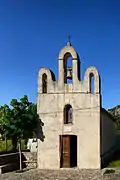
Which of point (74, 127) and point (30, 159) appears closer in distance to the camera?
point (74, 127)

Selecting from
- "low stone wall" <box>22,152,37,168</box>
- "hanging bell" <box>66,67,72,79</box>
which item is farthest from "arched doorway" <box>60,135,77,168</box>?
"hanging bell" <box>66,67,72,79</box>

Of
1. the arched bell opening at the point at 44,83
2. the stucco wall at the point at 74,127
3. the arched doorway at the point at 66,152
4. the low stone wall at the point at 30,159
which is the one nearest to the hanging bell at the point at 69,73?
the stucco wall at the point at 74,127

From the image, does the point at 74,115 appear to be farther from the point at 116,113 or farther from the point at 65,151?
the point at 116,113

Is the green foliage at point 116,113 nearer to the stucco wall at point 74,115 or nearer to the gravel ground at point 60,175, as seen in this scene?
the stucco wall at point 74,115

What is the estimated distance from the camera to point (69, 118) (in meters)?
21.7

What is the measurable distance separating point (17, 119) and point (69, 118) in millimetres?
3832

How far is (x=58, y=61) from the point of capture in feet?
72.6

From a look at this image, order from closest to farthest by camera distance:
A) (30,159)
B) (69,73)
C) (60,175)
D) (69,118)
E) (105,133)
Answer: (60,175) < (69,118) < (69,73) < (30,159) < (105,133)

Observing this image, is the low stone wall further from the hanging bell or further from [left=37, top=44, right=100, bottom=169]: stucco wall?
the hanging bell

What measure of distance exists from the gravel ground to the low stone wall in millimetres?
1847

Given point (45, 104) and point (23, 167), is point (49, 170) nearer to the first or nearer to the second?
point (23, 167)

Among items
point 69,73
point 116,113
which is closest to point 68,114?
point 69,73

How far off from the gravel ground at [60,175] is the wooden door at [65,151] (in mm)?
1100

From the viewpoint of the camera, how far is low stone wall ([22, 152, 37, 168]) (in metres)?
22.1
